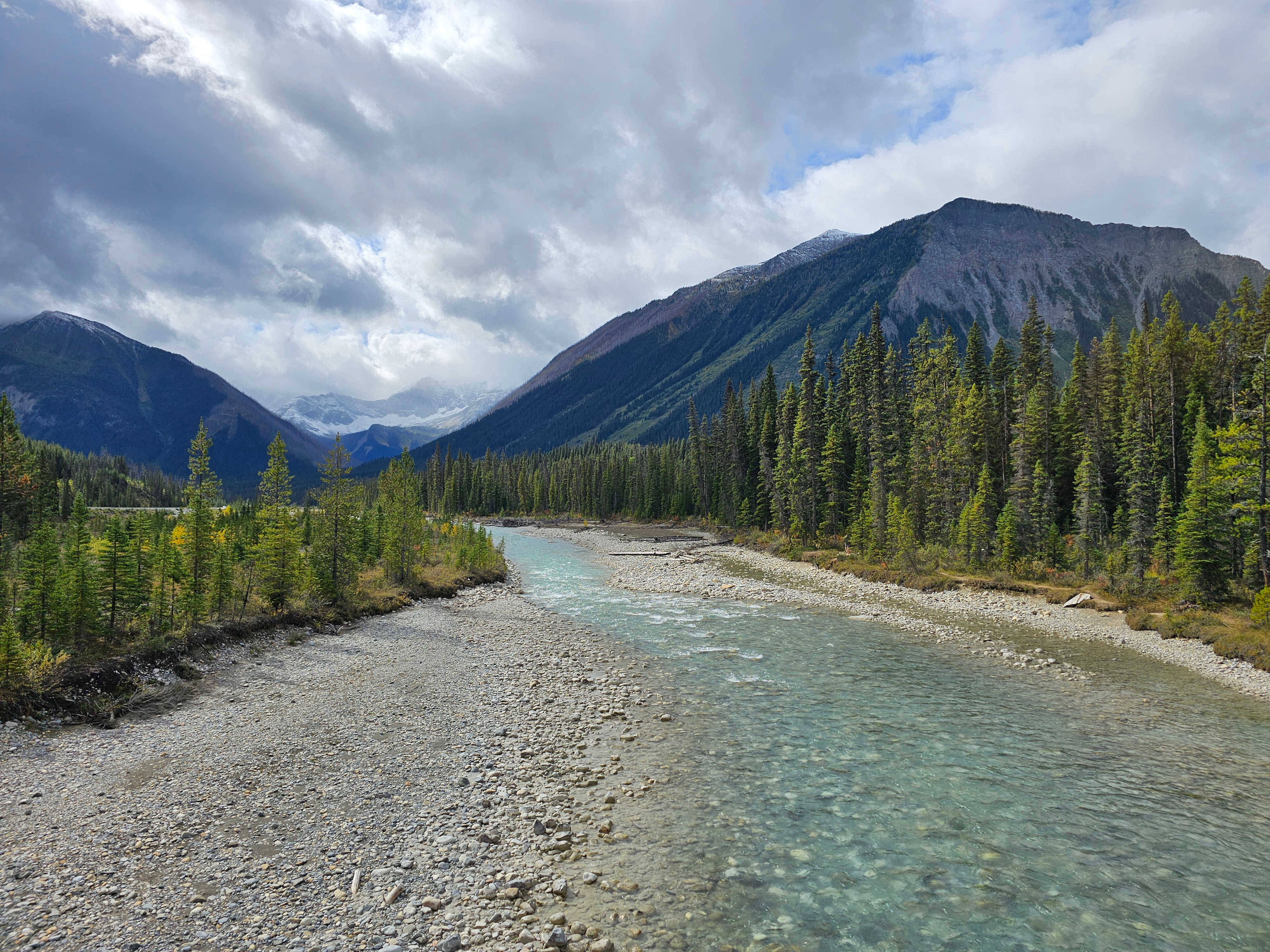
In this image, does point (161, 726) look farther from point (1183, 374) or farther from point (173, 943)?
point (1183, 374)

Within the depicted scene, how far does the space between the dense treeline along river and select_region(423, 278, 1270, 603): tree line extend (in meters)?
12.8

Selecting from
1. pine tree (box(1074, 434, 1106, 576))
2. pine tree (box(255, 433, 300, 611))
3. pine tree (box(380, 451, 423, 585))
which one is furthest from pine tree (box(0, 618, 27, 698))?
pine tree (box(1074, 434, 1106, 576))

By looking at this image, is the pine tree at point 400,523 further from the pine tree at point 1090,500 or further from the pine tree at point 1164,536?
the pine tree at point 1164,536

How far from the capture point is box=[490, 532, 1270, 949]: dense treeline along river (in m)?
7.55

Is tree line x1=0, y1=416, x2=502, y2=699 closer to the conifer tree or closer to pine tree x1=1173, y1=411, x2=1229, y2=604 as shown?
the conifer tree

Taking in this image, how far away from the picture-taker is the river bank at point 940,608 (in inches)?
803

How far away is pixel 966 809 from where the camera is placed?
10281 millimetres

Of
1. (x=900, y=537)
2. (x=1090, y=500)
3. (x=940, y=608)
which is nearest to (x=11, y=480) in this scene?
(x=940, y=608)

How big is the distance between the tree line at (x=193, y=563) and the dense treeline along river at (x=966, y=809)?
53.0 ft

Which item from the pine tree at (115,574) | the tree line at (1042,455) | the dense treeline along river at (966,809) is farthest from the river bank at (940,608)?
the pine tree at (115,574)

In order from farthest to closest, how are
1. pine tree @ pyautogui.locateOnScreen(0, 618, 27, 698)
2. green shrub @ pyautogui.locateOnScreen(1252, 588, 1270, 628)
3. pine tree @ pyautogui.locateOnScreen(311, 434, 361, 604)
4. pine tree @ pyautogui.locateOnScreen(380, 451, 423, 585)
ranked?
pine tree @ pyautogui.locateOnScreen(380, 451, 423, 585) < pine tree @ pyautogui.locateOnScreen(311, 434, 361, 604) < green shrub @ pyautogui.locateOnScreen(1252, 588, 1270, 628) < pine tree @ pyautogui.locateOnScreen(0, 618, 27, 698)

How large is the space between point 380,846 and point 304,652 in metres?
14.2

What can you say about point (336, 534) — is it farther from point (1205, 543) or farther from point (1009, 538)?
point (1205, 543)

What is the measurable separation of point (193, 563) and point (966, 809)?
25384mm
